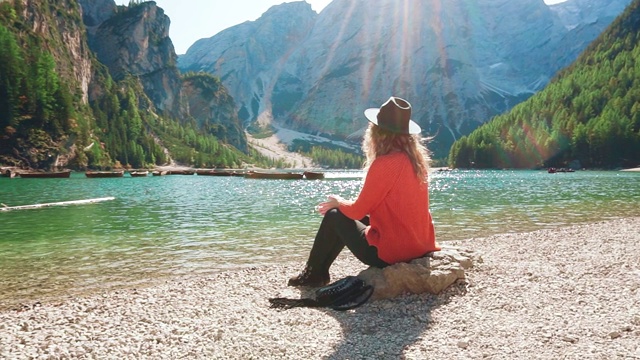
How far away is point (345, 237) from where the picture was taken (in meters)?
8.30

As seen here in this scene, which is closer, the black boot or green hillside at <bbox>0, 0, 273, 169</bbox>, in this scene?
the black boot

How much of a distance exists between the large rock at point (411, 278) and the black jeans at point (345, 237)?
24 cm

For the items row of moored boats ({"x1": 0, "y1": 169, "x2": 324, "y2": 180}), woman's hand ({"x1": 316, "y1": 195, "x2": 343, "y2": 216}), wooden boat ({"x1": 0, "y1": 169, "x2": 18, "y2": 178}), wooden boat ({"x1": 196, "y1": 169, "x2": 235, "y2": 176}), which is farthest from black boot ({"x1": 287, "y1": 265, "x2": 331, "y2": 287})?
wooden boat ({"x1": 196, "y1": 169, "x2": 235, "y2": 176})

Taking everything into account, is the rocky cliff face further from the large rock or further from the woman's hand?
the large rock

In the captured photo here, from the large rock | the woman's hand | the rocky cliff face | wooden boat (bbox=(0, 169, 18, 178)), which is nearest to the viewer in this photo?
the woman's hand

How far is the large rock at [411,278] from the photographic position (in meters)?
8.24

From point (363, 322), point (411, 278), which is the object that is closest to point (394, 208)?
point (411, 278)

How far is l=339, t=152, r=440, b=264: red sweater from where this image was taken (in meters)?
7.44

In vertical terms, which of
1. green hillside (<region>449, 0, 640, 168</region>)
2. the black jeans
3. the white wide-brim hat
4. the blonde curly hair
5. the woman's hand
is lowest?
the black jeans

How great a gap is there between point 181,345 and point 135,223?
67.6 feet

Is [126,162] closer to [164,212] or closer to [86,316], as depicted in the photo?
[164,212]

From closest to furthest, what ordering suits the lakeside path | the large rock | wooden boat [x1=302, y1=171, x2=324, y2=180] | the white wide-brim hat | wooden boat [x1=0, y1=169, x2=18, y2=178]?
the lakeside path → the white wide-brim hat → the large rock → wooden boat [x1=0, y1=169, x2=18, y2=178] → wooden boat [x1=302, y1=171, x2=324, y2=180]

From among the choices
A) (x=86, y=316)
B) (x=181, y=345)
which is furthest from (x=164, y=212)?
(x=181, y=345)

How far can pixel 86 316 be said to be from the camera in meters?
8.20
